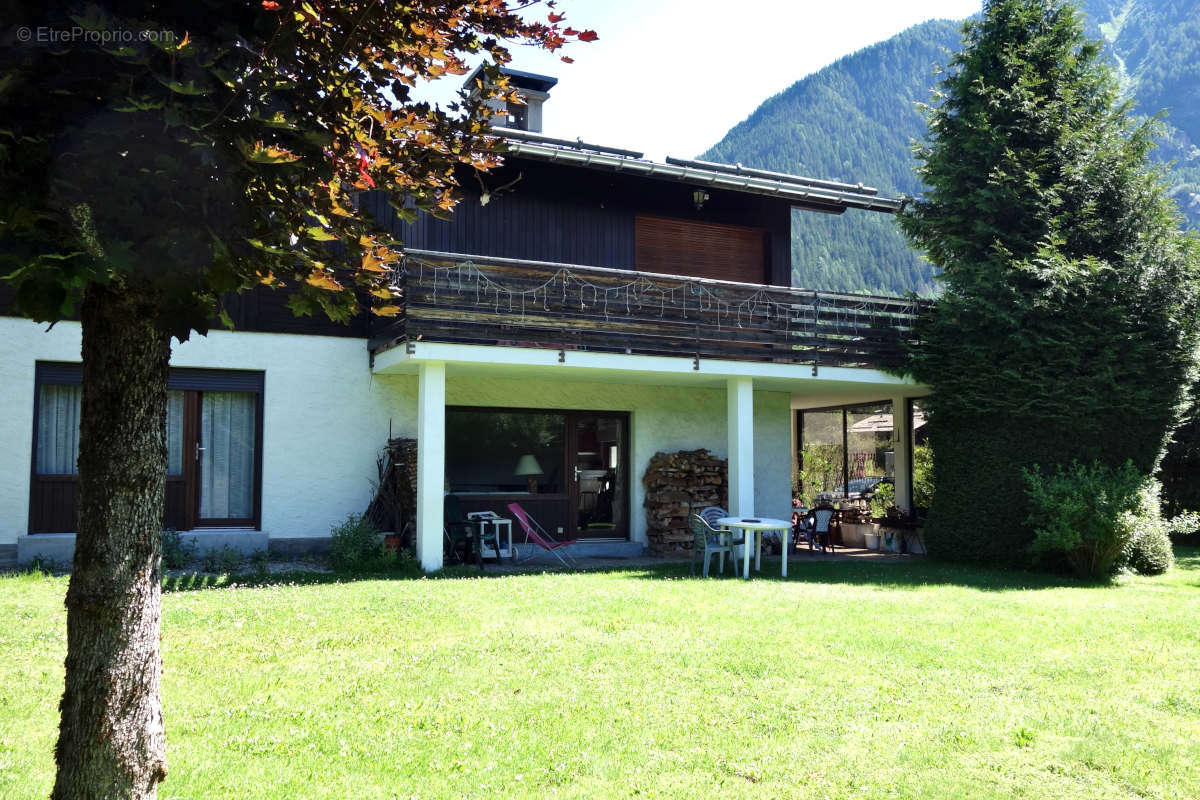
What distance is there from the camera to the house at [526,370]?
1114cm

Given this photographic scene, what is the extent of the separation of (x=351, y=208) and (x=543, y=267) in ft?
28.6

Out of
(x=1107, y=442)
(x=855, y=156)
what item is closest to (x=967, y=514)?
(x=1107, y=442)

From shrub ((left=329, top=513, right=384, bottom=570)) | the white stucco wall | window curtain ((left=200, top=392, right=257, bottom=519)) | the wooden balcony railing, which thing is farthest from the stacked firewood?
window curtain ((left=200, top=392, right=257, bottom=519))

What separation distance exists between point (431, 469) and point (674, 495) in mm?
4510

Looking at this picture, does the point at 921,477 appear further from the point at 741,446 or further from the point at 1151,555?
the point at 741,446

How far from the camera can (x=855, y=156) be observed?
9044 cm

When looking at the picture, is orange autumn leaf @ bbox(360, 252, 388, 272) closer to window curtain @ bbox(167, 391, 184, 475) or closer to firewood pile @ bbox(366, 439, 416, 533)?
firewood pile @ bbox(366, 439, 416, 533)

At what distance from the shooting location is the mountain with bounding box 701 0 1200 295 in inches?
2406

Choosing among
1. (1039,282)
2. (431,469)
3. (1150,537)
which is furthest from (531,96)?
(1150,537)

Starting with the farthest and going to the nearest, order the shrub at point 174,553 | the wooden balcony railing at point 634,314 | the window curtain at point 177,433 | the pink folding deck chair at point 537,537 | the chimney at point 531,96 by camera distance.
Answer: the chimney at point 531,96
the window curtain at point 177,433
the pink folding deck chair at point 537,537
the wooden balcony railing at point 634,314
the shrub at point 174,553

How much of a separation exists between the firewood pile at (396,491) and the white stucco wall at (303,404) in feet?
0.79

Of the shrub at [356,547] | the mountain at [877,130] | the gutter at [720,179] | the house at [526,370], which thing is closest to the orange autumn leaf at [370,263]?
the house at [526,370]

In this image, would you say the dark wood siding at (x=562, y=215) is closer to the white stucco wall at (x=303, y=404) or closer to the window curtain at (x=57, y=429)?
the white stucco wall at (x=303, y=404)

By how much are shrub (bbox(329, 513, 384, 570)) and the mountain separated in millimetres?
46957
